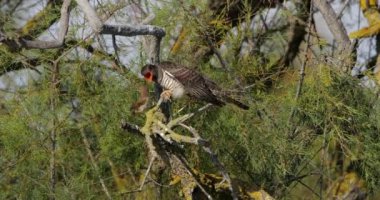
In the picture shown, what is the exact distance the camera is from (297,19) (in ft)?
18.5

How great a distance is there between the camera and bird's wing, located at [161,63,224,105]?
397 cm

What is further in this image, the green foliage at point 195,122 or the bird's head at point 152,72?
the green foliage at point 195,122

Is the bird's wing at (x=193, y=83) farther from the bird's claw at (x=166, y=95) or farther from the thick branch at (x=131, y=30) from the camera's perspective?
the thick branch at (x=131, y=30)

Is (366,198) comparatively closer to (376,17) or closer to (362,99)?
(362,99)

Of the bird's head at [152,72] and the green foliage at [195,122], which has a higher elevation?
the bird's head at [152,72]

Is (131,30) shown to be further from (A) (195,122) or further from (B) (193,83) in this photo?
(A) (195,122)

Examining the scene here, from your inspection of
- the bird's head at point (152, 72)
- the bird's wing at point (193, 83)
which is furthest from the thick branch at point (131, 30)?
the bird's wing at point (193, 83)

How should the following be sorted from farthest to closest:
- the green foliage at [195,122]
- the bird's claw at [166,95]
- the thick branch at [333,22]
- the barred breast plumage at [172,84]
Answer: the thick branch at [333,22], the green foliage at [195,122], the barred breast plumage at [172,84], the bird's claw at [166,95]

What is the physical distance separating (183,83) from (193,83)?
0.06 m

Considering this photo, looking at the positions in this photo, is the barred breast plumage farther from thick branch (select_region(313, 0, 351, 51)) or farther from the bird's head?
thick branch (select_region(313, 0, 351, 51))

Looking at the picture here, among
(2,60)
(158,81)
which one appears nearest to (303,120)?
(158,81)

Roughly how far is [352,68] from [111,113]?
1.36 m

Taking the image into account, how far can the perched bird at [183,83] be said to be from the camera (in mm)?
3789

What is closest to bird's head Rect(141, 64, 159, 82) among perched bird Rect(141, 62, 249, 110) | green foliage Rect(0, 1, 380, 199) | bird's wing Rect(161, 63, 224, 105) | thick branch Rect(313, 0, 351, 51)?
perched bird Rect(141, 62, 249, 110)
